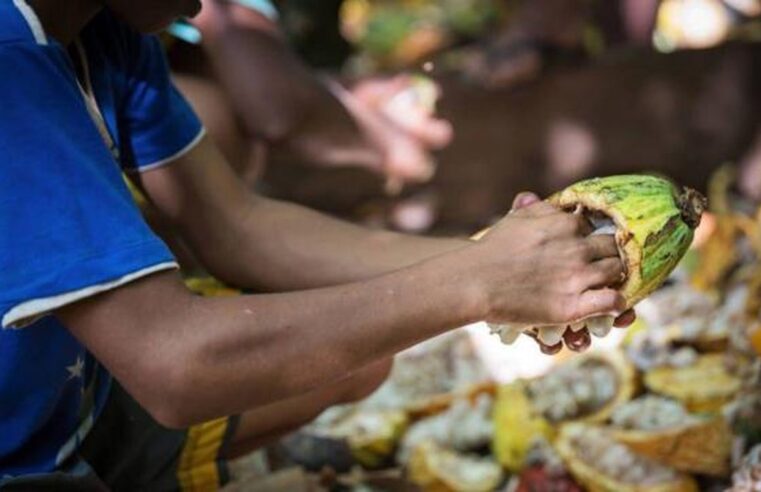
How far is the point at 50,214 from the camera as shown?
1916mm

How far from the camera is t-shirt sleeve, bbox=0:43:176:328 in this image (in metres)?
1.91

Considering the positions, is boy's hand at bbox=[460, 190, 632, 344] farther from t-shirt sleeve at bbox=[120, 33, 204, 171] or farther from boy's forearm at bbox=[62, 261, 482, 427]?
t-shirt sleeve at bbox=[120, 33, 204, 171]

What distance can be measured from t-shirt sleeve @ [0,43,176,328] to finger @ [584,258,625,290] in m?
0.64

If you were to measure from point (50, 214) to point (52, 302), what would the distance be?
0.12 metres

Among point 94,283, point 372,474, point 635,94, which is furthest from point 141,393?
point 635,94

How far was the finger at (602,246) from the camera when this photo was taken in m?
2.12

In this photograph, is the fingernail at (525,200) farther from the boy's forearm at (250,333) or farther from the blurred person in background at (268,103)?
the blurred person in background at (268,103)

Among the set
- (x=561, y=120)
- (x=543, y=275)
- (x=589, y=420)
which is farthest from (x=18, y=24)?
(x=561, y=120)

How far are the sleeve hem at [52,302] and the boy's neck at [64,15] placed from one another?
0.45 metres

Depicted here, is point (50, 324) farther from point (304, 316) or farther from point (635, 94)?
point (635, 94)

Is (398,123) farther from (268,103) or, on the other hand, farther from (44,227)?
(44,227)

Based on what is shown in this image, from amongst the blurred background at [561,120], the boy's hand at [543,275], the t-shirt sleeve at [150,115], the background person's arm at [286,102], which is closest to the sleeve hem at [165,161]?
the t-shirt sleeve at [150,115]

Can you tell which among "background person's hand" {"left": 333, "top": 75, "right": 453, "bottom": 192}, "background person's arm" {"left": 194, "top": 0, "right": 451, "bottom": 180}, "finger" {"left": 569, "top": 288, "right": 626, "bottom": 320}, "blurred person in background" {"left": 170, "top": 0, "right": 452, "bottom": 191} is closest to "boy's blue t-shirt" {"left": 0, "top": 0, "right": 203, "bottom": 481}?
"finger" {"left": 569, "top": 288, "right": 626, "bottom": 320}

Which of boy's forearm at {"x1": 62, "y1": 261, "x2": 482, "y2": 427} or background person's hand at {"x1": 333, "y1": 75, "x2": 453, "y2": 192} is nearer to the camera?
boy's forearm at {"x1": 62, "y1": 261, "x2": 482, "y2": 427}
